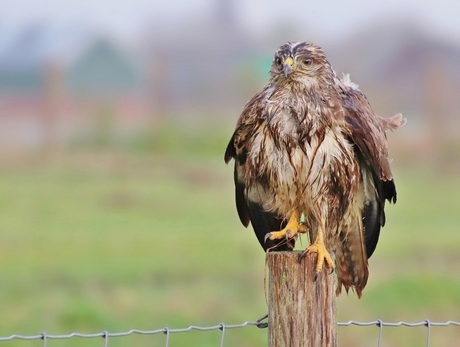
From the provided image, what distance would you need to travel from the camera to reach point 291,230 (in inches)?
279

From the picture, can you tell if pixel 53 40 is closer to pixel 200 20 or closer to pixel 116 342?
pixel 200 20

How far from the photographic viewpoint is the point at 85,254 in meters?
17.9

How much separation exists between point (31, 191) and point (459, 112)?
29.9 metres

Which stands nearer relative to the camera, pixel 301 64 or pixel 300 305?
pixel 300 305

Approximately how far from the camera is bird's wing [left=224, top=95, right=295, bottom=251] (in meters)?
7.04

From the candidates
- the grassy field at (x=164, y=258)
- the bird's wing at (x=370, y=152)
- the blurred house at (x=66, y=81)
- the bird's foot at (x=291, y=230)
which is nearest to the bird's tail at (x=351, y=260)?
the bird's wing at (x=370, y=152)

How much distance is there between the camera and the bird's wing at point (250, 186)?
704 centimetres

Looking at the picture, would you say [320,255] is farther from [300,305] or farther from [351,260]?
[351,260]

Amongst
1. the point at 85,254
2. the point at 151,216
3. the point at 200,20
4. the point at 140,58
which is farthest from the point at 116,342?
the point at 200,20

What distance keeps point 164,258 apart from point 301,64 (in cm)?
1097

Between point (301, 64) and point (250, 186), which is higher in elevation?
point (301, 64)

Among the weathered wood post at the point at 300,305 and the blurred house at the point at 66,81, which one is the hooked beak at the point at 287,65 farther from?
the blurred house at the point at 66,81

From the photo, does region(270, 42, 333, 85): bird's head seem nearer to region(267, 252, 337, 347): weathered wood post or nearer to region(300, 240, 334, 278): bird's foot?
region(300, 240, 334, 278): bird's foot

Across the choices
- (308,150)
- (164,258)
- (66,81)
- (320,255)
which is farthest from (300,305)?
(66,81)
